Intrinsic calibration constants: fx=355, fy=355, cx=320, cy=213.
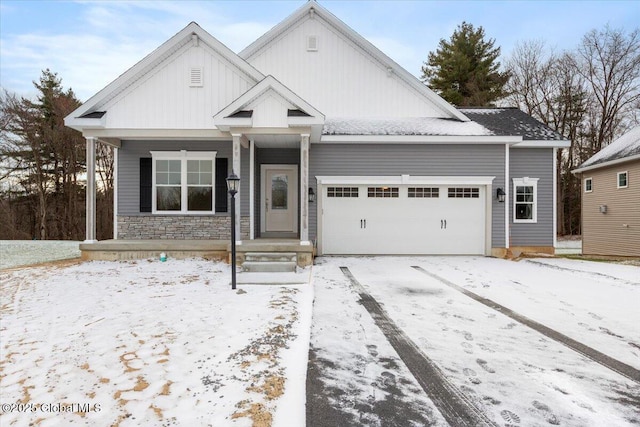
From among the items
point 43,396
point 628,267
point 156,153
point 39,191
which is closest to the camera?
point 43,396

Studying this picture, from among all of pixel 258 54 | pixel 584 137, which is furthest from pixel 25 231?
pixel 584 137

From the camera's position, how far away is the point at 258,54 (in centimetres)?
1116

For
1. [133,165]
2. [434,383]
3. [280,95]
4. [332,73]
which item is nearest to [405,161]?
[332,73]

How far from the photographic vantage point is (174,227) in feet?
32.5

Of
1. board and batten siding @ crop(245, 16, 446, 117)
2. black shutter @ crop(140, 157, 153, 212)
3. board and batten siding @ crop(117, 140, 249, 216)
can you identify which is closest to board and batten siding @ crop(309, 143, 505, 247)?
board and batten siding @ crop(245, 16, 446, 117)

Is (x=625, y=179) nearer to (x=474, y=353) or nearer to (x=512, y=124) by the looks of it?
(x=512, y=124)

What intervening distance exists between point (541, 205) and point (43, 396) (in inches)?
466

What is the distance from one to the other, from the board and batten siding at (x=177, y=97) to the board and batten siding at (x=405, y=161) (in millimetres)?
2963

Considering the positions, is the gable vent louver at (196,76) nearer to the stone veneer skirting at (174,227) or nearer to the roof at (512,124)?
the stone veneer skirting at (174,227)

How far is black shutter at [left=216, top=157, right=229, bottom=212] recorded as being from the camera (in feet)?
32.5

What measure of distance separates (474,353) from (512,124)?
992cm

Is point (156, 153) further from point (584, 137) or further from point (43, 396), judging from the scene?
point (584, 137)

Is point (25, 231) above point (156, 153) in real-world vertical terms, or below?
below

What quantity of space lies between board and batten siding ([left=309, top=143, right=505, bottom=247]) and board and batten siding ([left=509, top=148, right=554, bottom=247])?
643 mm
